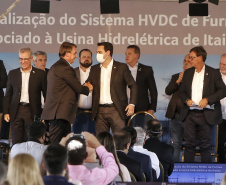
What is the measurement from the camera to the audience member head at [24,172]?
4367 millimetres

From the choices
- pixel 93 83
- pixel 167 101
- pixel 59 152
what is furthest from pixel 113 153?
pixel 167 101

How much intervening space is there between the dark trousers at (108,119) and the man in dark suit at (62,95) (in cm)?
49

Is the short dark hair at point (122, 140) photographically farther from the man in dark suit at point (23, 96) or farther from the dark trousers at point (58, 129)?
the man in dark suit at point (23, 96)

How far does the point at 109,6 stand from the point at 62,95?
7.21 feet

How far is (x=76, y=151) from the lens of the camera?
5.32 metres

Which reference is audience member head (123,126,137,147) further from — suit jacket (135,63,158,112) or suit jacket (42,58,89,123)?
suit jacket (135,63,158,112)

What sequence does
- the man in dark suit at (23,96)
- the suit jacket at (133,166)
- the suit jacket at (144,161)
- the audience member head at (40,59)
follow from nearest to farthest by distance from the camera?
1. the suit jacket at (133,166)
2. the suit jacket at (144,161)
3. the man in dark suit at (23,96)
4. the audience member head at (40,59)

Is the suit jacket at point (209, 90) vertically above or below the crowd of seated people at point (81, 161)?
above

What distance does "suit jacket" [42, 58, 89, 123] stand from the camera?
987 cm

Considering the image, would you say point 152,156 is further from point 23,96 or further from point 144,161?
point 23,96

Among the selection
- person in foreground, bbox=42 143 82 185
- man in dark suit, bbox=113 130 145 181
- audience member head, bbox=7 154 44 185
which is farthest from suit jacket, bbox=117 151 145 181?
audience member head, bbox=7 154 44 185

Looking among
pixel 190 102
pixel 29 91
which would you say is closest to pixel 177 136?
pixel 190 102

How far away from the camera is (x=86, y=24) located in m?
12.2

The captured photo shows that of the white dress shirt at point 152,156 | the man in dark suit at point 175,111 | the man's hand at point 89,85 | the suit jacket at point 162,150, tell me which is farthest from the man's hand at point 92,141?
the man in dark suit at point 175,111
